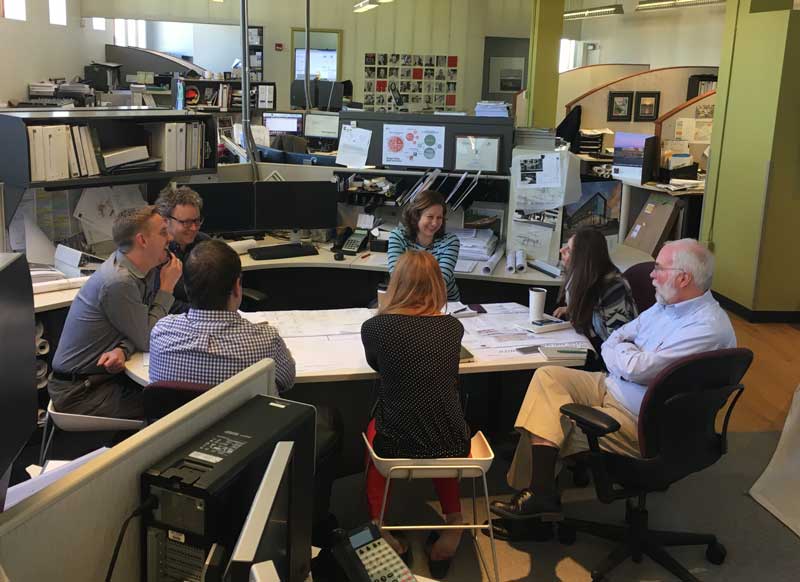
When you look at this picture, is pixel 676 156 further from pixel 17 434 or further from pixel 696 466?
pixel 17 434

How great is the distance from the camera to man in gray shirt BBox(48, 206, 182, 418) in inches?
110

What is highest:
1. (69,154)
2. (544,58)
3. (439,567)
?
(544,58)

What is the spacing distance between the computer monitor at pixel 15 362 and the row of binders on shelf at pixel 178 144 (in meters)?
3.17

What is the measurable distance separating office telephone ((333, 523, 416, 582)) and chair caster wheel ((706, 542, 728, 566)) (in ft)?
5.94

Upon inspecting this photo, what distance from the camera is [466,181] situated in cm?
460

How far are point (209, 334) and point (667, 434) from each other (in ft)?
4.86

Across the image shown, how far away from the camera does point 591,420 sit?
2469 millimetres

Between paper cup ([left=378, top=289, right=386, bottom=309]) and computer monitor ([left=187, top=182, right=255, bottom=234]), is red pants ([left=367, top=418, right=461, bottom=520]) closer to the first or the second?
paper cup ([left=378, top=289, right=386, bottom=309])

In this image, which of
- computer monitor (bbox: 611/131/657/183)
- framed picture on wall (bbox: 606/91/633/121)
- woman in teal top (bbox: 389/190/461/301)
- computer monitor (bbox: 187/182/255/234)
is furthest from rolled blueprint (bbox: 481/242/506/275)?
framed picture on wall (bbox: 606/91/633/121)

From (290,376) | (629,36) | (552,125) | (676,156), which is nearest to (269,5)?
(552,125)

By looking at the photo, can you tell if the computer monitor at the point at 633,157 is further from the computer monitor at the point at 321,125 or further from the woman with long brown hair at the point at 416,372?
the woman with long brown hair at the point at 416,372

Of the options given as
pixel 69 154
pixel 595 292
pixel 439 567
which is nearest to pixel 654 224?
pixel 595 292

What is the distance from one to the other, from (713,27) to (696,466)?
10031mm

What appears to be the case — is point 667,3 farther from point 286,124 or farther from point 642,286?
point 642,286
